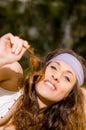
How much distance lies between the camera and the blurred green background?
1185 centimetres

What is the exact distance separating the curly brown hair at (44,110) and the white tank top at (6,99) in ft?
0.23

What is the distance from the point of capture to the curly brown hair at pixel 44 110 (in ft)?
12.6

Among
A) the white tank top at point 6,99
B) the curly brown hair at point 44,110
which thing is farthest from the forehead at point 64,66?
the white tank top at point 6,99

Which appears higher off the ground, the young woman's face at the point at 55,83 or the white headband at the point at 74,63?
the white headband at the point at 74,63

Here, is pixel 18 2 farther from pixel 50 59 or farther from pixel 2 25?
pixel 50 59

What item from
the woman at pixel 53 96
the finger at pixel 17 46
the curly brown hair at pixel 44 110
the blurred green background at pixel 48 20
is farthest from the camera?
the blurred green background at pixel 48 20

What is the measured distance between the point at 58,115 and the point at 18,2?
8.55 meters

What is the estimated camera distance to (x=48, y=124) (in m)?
3.96

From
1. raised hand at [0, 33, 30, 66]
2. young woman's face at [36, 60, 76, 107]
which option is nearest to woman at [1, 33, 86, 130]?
young woman's face at [36, 60, 76, 107]

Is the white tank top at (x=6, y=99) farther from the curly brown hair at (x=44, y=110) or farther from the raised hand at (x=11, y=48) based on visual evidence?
the raised hand at (x=11, y=48)

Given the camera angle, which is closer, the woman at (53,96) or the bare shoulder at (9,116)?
the woman at (53,96)

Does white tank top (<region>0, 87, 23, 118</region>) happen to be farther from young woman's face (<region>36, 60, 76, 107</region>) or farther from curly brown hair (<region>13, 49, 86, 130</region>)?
young woman's face (<region>36, 60, 76, 107</region>)

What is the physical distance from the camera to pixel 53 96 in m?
3.65

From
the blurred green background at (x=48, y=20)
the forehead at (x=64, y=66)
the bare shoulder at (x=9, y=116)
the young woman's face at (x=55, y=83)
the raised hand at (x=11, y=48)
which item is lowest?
the blurred green background at (x=48, y=20)
